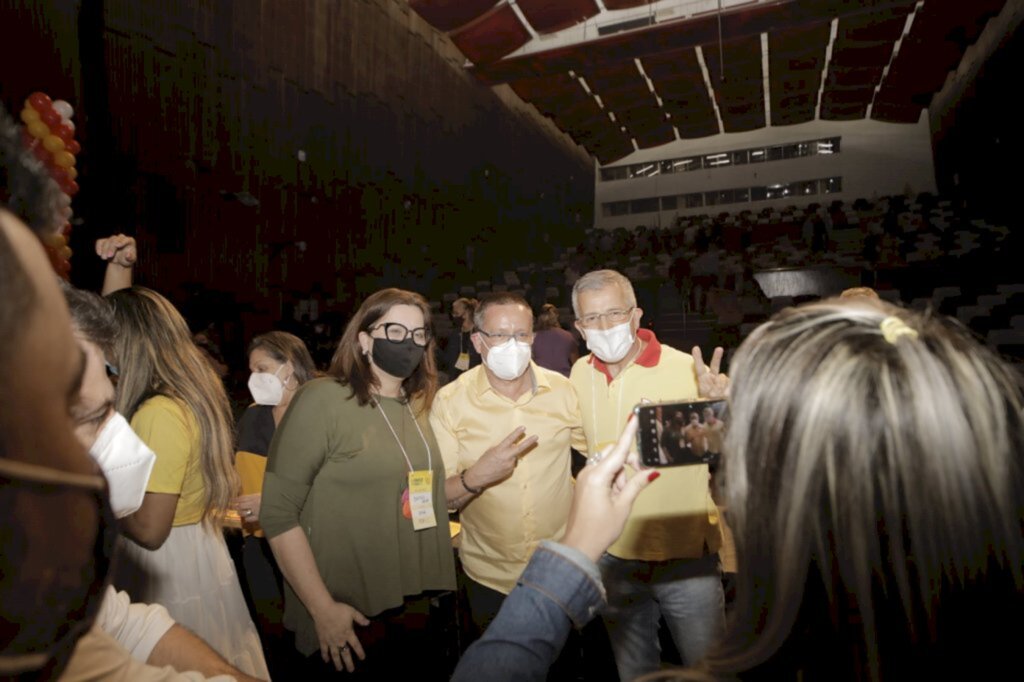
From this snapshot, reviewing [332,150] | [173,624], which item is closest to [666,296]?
A: [332,150]

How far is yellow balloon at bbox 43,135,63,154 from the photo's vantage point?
379 cm

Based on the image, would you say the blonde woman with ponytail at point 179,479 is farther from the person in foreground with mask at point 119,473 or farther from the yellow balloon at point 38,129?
the yellow balloon at point 38,129

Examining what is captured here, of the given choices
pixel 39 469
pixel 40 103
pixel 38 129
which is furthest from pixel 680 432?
pixel 40 103

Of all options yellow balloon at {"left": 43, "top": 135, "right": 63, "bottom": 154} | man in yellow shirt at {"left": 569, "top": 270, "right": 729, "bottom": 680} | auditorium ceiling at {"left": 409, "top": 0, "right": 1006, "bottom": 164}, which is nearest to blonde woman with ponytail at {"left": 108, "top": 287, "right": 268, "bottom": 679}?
man in yellow shirt at {"left": 569, "top": 270, "right": 729, "bottom": 680}

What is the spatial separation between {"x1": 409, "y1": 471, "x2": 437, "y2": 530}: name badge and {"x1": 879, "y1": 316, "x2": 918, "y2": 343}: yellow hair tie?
1526 millimetres

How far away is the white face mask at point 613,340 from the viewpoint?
222 cm

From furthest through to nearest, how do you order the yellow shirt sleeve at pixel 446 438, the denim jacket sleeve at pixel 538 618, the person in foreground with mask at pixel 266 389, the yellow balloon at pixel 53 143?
1. the yellow balloon at pixel 53 143
2. the person in foreground with mask at pixel 266 389
3. the yellow shirt sleeve at pixel 446 438
4. the denim jacket sleeve at pixel 538 618

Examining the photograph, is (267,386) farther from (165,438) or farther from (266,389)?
(165,438)

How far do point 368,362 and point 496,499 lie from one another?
70 cm

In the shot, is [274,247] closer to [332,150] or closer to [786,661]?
[332,150]

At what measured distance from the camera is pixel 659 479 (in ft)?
6.84

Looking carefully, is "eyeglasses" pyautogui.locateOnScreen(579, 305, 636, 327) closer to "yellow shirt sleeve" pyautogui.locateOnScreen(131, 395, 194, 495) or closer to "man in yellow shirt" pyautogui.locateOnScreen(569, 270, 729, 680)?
"man in yellow shirt" pyautogui.locateOnScreen(569, 270, 729, 680)

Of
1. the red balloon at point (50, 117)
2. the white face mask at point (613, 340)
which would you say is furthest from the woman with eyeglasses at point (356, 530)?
the red balloon at point (50, 117)

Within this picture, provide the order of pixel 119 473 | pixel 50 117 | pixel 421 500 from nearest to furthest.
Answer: pixel 119 473
pixel 421 500
pixel 50 117
